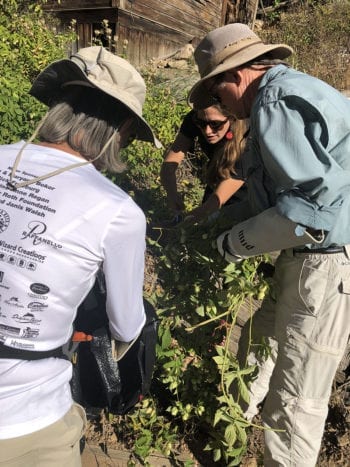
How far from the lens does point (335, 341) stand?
1.95 m

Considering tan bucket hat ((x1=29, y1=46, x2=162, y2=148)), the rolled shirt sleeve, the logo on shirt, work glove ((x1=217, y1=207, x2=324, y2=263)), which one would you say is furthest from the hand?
the logo on shirt

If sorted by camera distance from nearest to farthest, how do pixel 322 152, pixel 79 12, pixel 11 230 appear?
1. pixel 11 230
2. pixel 322 152
3. pixel 79 12

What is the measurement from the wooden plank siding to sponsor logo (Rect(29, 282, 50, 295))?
22.0ft

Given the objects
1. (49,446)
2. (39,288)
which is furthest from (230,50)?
(49,446)

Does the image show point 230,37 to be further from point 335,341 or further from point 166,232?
point 335,341

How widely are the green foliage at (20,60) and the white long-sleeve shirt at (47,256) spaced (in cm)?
206

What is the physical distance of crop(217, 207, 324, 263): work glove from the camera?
5.28 ft

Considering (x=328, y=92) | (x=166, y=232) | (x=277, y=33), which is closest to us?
(x=328, y=92)

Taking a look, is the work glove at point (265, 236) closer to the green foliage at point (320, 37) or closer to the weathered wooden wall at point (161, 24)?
the weathered wooden wall at point (161, 24)

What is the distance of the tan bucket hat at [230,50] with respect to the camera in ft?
5.58

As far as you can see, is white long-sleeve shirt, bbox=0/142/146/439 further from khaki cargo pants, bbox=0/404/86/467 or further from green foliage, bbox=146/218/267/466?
green foliage, bbox=146/218/267/466

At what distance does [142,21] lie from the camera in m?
8.77

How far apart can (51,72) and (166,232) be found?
1.16m

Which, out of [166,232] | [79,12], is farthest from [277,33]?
[166,232]
